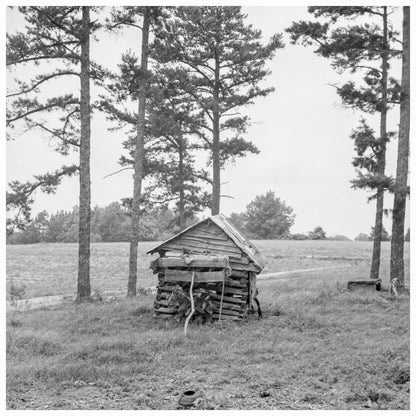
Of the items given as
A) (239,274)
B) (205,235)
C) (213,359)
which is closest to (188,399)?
(213,359)

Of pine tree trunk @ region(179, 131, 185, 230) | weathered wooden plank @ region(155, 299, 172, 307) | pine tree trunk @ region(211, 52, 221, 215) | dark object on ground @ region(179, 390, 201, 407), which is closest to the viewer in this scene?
dark object on ground @ region(179, 390, 201, 407)

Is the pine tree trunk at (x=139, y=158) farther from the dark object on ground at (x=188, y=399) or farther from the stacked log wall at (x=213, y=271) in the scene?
the dark object on ground at (x=188, y=399)

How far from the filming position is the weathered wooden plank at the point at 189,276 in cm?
1399

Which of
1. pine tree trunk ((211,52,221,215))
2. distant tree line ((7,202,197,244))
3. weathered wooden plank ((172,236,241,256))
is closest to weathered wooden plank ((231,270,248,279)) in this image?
weathered wooden plank ((172,236,241,256))

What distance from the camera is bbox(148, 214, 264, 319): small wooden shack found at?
46.2 feet

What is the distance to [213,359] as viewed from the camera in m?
9.63

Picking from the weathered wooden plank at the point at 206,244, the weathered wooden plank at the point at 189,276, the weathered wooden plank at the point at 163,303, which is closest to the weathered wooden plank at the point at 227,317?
the weathered wooden plank at the point at 189,276

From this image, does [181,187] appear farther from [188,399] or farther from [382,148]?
[188,399]

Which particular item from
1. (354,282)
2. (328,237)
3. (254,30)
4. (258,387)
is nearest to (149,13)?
(254,30)

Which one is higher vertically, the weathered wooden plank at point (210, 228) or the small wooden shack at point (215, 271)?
the weathered wooden plank at point (210, 228)

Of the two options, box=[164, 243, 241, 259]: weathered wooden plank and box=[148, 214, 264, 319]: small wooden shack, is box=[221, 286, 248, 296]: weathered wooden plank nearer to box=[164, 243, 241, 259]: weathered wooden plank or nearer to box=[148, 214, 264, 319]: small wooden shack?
box=[148, 214, 264, 319]: small wooden shack

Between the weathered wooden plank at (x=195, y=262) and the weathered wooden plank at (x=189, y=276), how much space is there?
8.4 inches

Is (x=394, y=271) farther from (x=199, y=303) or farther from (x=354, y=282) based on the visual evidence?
(x=199, y=303)

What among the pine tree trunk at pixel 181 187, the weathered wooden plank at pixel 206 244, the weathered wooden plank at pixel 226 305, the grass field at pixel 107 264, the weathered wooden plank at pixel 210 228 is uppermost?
the pine tree trunk at pixel 181 187
